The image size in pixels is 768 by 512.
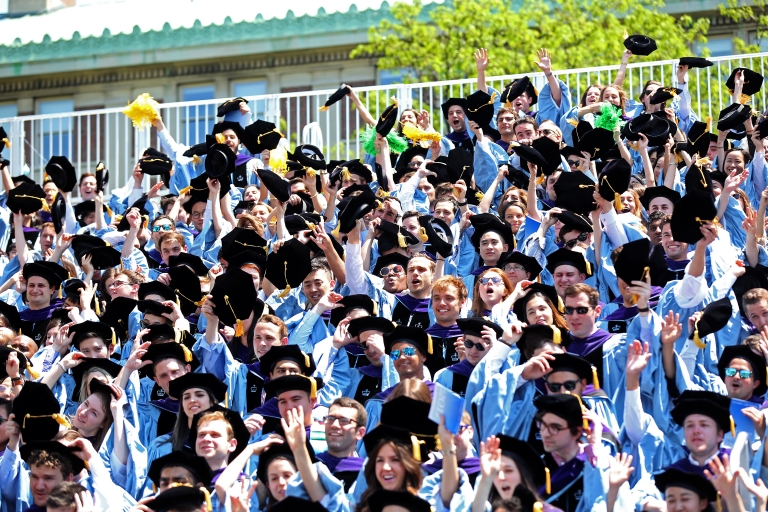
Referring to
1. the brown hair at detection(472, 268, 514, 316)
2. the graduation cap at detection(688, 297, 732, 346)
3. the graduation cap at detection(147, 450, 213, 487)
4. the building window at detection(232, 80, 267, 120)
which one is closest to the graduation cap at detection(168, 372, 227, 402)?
the graduation cap at detection(147, 450, 213, 487)

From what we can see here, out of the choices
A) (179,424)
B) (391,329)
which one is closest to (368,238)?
(391,329)

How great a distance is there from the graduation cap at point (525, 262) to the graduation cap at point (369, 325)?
1.26m

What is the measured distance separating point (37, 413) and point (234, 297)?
1689 millimetres

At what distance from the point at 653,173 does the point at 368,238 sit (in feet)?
8.89

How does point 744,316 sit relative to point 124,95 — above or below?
below

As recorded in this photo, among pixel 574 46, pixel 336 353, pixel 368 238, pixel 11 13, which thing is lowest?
pixel 336 353

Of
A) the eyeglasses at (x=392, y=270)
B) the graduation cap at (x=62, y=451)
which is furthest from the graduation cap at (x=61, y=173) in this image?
the graduation cap at (x=62, y=451)

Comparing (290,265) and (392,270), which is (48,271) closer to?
(290,265)

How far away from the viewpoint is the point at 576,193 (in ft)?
38.3

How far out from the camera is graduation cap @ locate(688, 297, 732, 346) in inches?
368

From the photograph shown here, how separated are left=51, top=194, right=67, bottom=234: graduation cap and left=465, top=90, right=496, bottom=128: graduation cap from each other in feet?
13.1

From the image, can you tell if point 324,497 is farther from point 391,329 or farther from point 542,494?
point 391,329

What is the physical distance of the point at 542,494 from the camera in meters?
8.01

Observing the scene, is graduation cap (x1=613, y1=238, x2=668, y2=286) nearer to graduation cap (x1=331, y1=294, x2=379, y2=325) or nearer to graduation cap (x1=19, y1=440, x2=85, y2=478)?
graduation cap (x1=331, y1=294, x2=379, y2=325)
